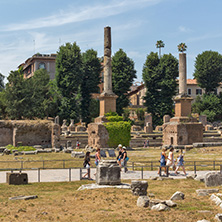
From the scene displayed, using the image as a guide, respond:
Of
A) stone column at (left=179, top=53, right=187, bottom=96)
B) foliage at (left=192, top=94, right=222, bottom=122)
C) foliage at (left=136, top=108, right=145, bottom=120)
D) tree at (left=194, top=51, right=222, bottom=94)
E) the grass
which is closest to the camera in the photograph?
the grass

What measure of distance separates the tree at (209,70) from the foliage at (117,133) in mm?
32180

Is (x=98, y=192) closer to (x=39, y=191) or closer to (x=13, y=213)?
(x=39, y=191)

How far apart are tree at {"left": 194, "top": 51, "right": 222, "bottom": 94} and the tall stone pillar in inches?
1160

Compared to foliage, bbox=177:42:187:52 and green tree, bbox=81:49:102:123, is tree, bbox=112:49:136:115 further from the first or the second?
foliage, bbox=177:42:187:52

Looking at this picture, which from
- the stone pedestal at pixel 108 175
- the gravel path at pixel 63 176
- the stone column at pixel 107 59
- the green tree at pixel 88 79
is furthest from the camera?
the green tree at pixel 88 79

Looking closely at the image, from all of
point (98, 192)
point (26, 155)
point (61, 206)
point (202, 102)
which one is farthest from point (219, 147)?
point (202, 102)

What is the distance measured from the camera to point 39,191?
12875 mm

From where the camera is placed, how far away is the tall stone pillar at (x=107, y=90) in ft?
116

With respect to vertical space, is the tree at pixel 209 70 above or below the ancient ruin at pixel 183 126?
above

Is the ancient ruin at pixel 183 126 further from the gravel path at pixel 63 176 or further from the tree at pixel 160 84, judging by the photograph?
the gravel path at pixel 63 176

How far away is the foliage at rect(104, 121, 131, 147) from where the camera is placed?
1309 inches

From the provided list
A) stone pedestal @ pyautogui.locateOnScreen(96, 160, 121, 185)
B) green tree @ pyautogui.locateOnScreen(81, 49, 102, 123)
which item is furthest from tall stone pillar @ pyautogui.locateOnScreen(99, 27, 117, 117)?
stone pedestal @ pyautogui.locateOnScreen(96, 160, 121, 185)

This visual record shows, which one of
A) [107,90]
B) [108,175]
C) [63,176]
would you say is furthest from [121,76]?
[108,175]

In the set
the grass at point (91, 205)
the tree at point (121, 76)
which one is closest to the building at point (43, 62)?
the tree at point (121, 76)
